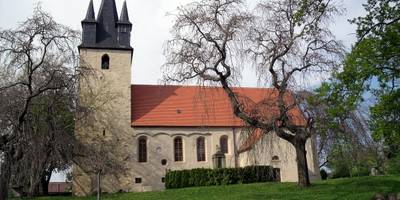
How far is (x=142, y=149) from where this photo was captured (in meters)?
32.1

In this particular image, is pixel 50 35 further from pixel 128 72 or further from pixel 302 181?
pixel 128 72

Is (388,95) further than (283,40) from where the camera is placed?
No

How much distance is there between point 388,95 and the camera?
12.7 meters

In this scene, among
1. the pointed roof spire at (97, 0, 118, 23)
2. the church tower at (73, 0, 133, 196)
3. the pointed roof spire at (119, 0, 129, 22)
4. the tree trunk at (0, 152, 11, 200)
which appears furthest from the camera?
the pointed roof spire at (97, 0, 118, 23)

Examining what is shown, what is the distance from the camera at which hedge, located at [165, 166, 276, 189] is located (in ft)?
85.7

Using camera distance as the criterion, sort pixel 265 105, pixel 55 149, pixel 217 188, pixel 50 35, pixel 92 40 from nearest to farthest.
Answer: pixel 50 35 < pixel 55 149 < pixel 265 105 < pixel 217 188 < pixel 92 40

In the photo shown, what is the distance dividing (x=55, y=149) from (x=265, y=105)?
8.34 m

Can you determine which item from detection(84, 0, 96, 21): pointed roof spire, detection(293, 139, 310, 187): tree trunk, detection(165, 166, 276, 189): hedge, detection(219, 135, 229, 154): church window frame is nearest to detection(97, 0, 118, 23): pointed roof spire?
detection(84, 0, 96, 21): pointed roof spire

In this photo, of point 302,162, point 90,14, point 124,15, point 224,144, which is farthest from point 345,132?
point 90,14

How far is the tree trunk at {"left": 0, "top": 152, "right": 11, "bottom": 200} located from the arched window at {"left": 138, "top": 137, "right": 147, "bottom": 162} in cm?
1640

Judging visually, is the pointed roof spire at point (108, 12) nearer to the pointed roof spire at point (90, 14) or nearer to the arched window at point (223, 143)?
the pointed roof spire at point (90, 14)

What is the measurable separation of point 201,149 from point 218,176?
21.5ft

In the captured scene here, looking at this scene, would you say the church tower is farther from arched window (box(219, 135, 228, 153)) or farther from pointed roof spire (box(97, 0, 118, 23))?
arched window (box(219, 135, 228, 153))

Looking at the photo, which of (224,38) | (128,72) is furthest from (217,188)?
(128,72)
